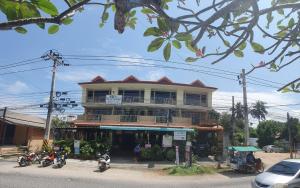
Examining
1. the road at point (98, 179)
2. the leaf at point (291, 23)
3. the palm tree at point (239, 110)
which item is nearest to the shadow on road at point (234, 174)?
the road at point (98, 179)

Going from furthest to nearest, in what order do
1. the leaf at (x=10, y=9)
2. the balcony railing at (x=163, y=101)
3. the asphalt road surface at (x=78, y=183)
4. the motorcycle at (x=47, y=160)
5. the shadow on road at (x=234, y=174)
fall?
the balcony railing at (x=163, y=101), the motorcycle at (x=47, y=160), the shadow on road at (x=234, y=174), the asphalt road surface at (x=78, y=183), the leaf at (x=10, y=9)

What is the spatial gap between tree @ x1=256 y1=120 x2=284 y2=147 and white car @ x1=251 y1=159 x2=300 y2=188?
168ft

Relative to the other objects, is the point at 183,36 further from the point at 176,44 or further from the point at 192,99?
the point at 192,99

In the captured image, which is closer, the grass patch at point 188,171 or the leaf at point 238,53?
the leaf at point 238,53

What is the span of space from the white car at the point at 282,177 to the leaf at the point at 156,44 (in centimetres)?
1149

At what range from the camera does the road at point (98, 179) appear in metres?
16.3

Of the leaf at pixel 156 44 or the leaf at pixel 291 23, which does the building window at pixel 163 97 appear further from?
the leaf at pixel 156 44

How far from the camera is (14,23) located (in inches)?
59.1

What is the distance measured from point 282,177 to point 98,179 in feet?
29.7

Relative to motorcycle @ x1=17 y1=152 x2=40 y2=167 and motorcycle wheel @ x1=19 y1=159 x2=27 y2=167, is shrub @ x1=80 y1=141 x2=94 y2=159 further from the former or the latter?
motorcycle wheel @ x1=19 y1=159 x2=27 y2=167

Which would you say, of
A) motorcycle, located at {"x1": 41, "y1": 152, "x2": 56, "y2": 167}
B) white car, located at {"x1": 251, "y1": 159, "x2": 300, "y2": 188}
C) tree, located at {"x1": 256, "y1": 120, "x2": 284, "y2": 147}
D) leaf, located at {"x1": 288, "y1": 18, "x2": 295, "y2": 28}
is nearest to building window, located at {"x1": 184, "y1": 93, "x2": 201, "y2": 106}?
motorcycle, located at {"x1": 41, "y1": 152, "x2": 56, "y2": 167}

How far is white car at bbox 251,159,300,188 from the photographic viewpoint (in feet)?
40.1

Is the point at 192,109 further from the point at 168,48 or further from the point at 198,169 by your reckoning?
the point at 168,48

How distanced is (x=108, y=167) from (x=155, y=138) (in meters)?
8.94
